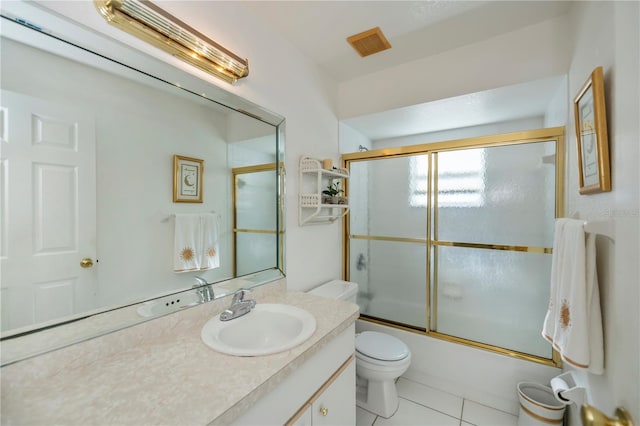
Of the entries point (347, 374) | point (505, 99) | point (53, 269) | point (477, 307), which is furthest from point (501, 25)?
point (53, 269)

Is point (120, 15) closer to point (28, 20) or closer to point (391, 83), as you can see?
point (28, 20)

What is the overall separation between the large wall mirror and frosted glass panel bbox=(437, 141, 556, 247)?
1650 millimetres

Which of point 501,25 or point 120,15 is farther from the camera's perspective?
point 501,25

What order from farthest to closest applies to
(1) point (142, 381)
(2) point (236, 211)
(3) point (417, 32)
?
1. (3) point (417, 32)
2. (2) point (236, 211)
3. (1) point (142, 381)

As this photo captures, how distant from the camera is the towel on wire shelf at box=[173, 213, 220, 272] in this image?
3.74 feet

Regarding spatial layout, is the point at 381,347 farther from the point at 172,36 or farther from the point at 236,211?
the point at 172,36

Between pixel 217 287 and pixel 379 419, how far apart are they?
135 cm

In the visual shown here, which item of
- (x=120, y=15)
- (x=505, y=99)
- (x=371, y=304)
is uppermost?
(x=505, y=99)

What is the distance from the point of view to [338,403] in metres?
1.13

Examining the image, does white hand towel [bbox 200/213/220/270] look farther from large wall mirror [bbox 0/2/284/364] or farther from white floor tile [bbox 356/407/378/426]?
white floor tile [bbox 356/407/378/426]

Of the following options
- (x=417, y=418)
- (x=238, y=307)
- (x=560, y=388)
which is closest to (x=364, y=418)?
(x=417, y=418)

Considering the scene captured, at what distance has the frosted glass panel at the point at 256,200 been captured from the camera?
1.42 m

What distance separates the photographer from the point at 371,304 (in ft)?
7.83

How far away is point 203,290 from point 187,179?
0.52 m
